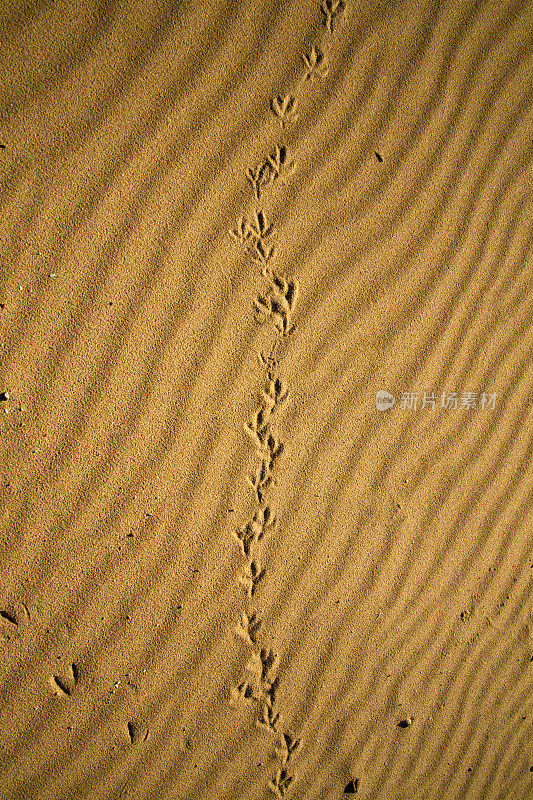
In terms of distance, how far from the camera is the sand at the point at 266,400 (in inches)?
62.4

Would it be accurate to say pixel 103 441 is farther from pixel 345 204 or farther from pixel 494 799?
pixel 494 799

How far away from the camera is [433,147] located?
1.80m

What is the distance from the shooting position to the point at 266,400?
1711 millimetres

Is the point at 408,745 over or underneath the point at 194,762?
over

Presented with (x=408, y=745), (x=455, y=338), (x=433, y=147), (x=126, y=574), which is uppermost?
(x=433, y=147)

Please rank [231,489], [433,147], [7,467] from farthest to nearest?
1. [433,147]
2. [231,489]
3. [7,467]

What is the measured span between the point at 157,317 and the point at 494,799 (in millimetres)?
2719

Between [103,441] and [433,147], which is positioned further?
[433,147]

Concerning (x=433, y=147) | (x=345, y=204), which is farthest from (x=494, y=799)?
(x=433, y=147)

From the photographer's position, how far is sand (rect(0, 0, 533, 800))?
5.20ft

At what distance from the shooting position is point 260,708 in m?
1.71

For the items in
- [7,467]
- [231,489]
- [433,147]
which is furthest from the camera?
[433,147]

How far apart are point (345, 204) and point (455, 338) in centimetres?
79

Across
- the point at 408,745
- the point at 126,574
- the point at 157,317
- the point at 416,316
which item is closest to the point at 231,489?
the point at 126,574
